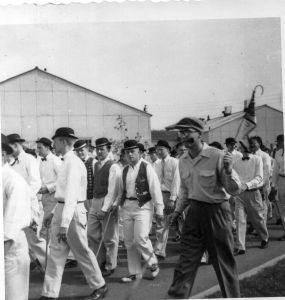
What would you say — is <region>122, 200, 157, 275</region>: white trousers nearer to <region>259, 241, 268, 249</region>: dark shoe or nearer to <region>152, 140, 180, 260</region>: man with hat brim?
<region>152, 140, 180, 260</region>: man with hat brim

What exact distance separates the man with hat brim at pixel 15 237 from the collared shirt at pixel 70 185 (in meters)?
0.46

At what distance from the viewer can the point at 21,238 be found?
15.3 ft

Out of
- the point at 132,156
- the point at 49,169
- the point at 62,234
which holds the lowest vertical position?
the point at 62,234

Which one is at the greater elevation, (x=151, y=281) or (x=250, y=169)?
(x=250, y=169)

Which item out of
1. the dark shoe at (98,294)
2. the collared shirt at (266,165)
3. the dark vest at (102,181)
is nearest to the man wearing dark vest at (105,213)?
the dark vest at (102,181)

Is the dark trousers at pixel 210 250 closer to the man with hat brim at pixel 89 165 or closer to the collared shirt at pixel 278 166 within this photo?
the collared shirt at pixel 278 166

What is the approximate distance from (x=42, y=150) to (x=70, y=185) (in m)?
1.45

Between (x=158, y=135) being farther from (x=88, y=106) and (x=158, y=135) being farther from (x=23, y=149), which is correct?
(x=23, y=149)

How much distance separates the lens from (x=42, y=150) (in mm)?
6492

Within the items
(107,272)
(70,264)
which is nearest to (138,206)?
(107,272)

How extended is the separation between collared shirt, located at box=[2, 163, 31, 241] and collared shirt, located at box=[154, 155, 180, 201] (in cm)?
234

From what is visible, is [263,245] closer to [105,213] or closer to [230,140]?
[230,140]

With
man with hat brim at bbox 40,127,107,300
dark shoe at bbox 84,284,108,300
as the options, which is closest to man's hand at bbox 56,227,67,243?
man with hat brim at bbox 40,127,107,300

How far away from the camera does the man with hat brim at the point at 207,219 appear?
484 cm
